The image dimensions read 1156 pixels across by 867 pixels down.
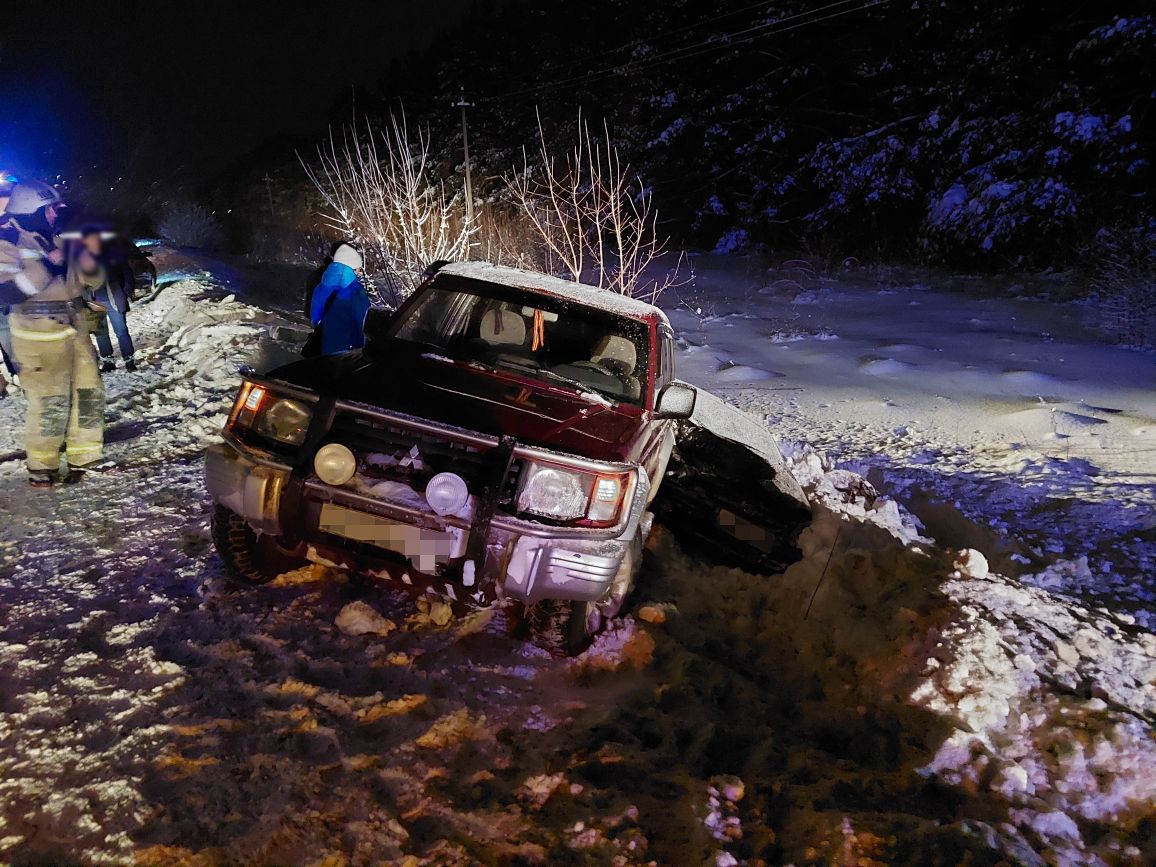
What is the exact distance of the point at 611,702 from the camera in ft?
10.1

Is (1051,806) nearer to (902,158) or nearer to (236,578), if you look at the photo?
(236,578)

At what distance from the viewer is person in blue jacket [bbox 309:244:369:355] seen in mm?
5270

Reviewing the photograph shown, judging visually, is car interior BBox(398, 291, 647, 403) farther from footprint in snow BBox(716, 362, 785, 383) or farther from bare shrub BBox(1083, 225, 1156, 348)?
bare shrub BBox(1083, 225, 1156, 348)

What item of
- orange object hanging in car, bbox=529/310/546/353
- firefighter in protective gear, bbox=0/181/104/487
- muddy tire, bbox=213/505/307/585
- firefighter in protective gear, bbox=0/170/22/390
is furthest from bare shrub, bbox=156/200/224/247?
muddy tire, bbox=213/505/307/585

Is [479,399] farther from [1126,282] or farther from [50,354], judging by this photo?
[1126,282]

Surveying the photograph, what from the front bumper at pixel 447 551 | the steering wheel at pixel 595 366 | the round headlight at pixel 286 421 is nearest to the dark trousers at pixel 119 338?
the round headlight at pixel 286 421

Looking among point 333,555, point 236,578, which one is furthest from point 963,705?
point 236,578

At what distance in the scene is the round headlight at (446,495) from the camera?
2.84m

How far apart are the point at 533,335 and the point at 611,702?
216cm

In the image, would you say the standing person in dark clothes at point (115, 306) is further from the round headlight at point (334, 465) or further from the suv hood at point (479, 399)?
the round headlight at point (334, 465)

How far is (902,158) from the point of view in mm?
20812

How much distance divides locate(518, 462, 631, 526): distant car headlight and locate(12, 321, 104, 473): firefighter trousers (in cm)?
362

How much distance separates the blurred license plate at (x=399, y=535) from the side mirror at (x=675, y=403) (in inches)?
53.3

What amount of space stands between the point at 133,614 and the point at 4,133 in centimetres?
4057
